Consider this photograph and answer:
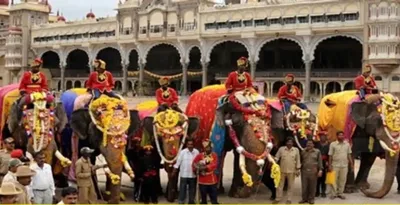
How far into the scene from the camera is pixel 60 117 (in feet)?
25.5

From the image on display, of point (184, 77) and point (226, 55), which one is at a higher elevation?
point (226, 55)

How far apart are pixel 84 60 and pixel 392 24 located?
32.0 m

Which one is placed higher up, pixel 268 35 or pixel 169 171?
pixel 268 35

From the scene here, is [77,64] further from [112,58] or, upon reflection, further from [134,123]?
[134,123]

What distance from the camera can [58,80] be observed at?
5166 centimetres

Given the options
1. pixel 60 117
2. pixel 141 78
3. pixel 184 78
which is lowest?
pixel 60 117

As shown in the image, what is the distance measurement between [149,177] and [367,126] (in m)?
3.32

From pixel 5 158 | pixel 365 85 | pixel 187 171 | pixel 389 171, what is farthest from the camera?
pixel 365 85

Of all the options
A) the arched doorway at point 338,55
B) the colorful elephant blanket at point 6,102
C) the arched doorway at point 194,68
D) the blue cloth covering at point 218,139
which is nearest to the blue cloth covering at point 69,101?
the colorful elephant blanket at point 6,102

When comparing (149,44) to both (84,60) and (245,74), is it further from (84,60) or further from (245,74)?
(245,74)

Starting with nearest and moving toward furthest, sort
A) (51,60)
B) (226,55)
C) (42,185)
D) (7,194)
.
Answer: (7,194) < (42,185) < (226,55) < (51,60)

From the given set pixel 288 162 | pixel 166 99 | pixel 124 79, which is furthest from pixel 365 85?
pixel 124 79

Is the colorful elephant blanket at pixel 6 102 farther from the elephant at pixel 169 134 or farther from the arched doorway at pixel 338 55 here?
the arched doorway at pixel 338 55

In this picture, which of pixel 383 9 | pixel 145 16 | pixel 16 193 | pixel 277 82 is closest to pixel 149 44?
pixel 145 16
